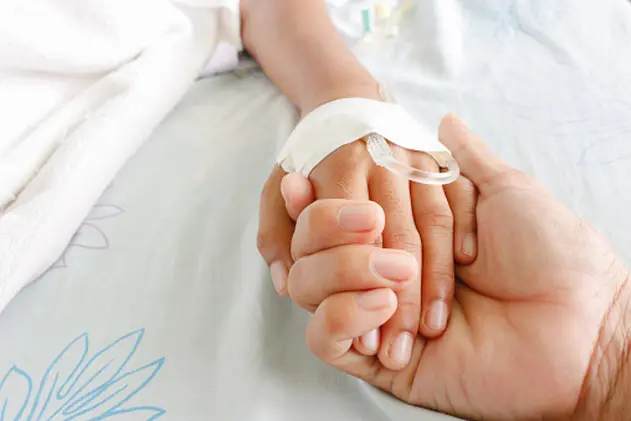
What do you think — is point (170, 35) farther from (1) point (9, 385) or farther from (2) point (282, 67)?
(1) point (9, 385)

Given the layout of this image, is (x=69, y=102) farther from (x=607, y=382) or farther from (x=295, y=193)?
(x=607, y=382)

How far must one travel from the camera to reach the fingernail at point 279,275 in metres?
0.50

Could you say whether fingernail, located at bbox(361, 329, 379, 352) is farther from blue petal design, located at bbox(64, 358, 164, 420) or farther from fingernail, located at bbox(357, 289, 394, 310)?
blue petal design, located at bbox(64, 358, 164, 420)

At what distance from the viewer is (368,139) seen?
551mm

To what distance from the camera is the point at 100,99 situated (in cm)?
68

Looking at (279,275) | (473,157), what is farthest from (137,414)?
(473,157)

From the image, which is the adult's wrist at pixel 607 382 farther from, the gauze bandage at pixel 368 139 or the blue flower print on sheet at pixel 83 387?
the blue flower print on sheet at pixel 83 387

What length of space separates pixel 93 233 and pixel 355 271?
305 millimetres

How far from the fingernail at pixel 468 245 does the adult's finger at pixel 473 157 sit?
0.05 metres

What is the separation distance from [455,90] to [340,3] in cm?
31

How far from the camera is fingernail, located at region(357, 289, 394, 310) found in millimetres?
407

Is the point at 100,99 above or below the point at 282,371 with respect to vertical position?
above

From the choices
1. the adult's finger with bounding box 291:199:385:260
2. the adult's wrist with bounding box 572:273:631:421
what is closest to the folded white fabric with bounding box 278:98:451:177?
the adult's finger with bounding box 291:199:385:260

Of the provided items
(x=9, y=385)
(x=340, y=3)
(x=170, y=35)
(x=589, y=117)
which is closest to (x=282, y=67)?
(x=170, y=35)
